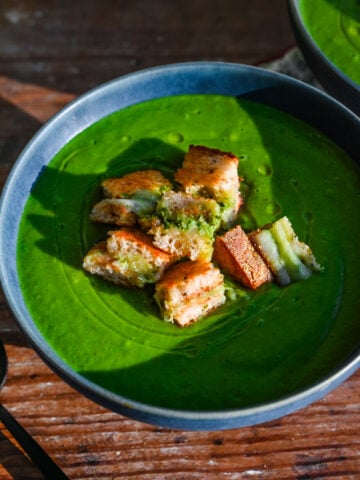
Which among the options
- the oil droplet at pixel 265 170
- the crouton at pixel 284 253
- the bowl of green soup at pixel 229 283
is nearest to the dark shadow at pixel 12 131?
the bowl of green soup at pixel 229 283

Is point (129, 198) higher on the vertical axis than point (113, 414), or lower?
higher

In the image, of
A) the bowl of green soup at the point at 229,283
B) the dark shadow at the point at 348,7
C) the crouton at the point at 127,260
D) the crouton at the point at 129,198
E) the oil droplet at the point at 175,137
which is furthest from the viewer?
the dark shadow at the point at 348,7

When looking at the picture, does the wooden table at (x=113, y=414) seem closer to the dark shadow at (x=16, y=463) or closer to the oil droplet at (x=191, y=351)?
the dark shadow at (x=16, y=463)

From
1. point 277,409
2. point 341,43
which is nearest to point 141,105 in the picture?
point 341,43

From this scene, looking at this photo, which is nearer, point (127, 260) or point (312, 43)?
point (127, 260)

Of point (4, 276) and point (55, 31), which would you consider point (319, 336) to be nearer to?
point (4, 276)

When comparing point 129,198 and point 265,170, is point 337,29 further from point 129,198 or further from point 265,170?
point 129,198

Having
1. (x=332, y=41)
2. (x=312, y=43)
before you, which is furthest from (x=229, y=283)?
(x=332, y=41)
